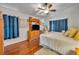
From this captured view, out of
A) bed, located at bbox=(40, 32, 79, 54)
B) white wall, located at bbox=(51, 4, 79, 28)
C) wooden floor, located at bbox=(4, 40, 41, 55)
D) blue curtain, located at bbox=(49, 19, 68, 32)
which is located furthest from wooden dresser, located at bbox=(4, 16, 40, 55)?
white wall, located at bbox=(51, 4, 79, 28)

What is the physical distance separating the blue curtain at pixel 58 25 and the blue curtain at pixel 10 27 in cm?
54

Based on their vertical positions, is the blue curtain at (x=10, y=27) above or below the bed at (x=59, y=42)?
above

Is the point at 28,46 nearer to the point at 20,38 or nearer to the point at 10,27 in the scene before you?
the point at 20,38

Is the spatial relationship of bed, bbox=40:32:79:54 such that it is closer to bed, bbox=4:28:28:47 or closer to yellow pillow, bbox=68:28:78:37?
yellow pillow, bbox=68:28:78:37

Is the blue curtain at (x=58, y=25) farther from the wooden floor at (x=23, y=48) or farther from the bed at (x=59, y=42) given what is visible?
the wooden floor at (x=23, y=48)

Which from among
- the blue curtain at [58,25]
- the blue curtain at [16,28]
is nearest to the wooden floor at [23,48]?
the blue curtain at [16,28]

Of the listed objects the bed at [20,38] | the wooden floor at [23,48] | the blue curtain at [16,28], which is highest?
the blue curtain at [16,28]

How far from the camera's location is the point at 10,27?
1168mm

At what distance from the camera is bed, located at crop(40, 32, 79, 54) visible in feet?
4.13

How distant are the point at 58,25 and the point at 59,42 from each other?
1.07 feet

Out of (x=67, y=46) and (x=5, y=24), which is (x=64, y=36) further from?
(x=5, y=24)

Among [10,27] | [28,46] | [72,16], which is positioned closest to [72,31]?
[72,16]

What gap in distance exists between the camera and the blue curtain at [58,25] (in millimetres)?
1258

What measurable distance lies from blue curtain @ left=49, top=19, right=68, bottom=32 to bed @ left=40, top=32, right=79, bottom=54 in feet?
0.22
